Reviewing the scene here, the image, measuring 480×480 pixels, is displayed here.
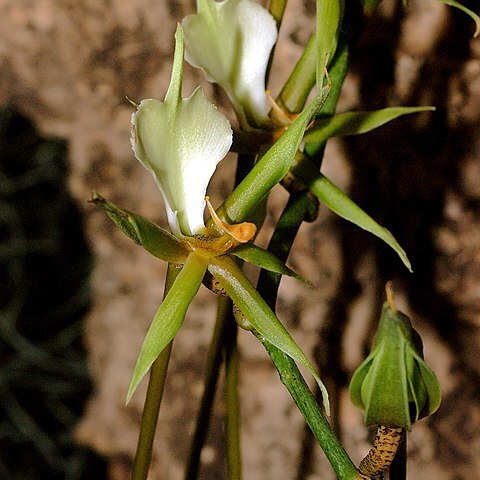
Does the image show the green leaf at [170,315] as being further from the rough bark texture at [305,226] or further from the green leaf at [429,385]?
the rough bark texture at [305,226]

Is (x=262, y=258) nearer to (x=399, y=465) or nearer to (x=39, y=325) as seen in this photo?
(x=399, y=465)

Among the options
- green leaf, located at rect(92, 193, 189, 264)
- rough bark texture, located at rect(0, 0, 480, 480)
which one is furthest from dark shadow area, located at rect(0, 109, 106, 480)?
green leaf, located at rect(92, 193, 189, 264)

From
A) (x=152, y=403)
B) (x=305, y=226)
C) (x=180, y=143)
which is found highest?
(x=180, y=143)

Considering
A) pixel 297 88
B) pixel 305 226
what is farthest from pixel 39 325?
pixel 297 88

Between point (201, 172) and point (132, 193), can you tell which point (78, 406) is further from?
point (201, 172)

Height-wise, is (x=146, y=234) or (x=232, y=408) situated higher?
(x=146, y=234)

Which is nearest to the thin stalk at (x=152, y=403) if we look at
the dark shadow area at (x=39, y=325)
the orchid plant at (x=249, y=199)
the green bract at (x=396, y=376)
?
the orchid plant at (x=249, y=199)
